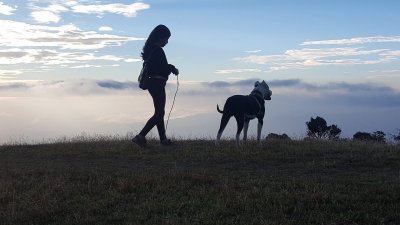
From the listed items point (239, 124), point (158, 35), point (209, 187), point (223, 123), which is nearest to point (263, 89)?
point (239, 124)

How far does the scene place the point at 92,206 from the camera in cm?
703

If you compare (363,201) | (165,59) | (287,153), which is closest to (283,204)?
(363,201)

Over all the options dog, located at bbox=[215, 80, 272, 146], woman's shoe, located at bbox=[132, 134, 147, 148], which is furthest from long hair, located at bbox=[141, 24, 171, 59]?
dog, located at bbox=[215, 80, 272, 146]

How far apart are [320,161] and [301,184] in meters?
2.62

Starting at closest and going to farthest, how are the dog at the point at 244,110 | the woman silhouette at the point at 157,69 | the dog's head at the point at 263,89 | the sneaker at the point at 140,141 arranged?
the woman silhouette at the point at 157,69 → the sneaker at the point at 140,141 → the dog at the point at 244,110 → the dog's head at the point at 263,89

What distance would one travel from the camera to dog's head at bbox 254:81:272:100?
1328 centimetres

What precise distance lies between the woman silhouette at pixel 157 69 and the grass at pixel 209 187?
0.92m

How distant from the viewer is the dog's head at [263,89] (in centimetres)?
1328

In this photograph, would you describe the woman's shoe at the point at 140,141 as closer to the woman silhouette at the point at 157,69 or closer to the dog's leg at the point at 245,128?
the woman silhouette at the point at 157,69

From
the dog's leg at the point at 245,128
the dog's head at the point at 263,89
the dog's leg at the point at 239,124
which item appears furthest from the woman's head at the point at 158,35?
the dog's leg at the point at 245,128

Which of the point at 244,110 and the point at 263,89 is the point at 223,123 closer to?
the point at 244,110

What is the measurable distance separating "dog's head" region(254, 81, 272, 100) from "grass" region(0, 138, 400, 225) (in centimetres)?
210

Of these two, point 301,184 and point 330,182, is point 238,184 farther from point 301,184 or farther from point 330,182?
point 330,182

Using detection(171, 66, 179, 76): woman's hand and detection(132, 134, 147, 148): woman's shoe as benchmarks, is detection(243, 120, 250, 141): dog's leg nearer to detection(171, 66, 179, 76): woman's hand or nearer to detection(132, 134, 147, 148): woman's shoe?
detection(171, 66, 179, 76): woman's hand
